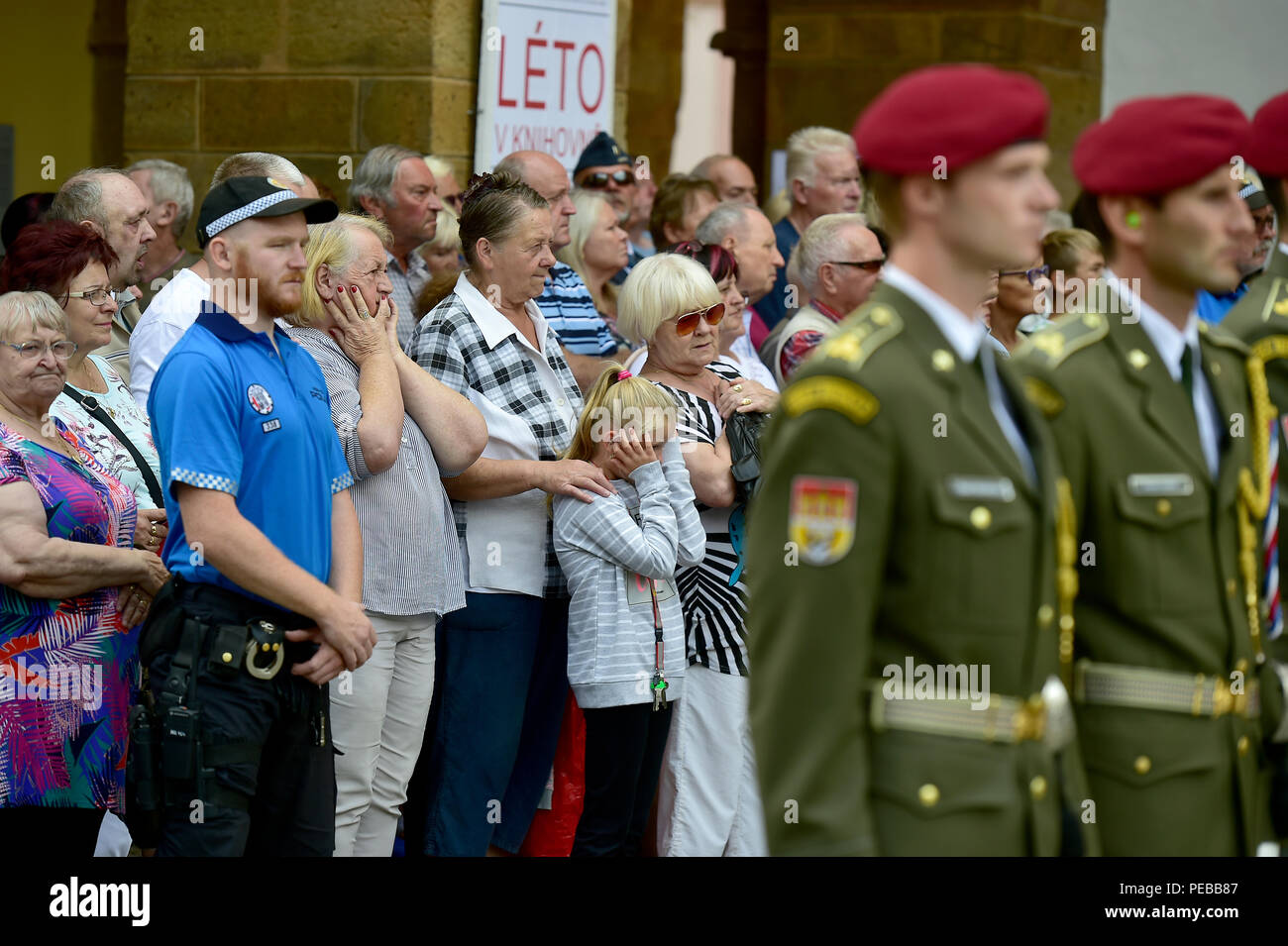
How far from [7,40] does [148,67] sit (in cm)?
185

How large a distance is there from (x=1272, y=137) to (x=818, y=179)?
4.38m

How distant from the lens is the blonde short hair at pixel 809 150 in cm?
800

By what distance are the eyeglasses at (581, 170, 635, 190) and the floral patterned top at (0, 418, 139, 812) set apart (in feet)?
11.1

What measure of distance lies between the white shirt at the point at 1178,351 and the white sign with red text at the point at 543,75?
4.54m

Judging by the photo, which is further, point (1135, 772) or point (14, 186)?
point (14, 186)

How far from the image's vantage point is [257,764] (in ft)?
12.6

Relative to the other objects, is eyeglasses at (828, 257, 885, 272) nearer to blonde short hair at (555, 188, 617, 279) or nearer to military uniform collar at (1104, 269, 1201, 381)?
Result: blonde short hair at (555, 188, 617, 279)

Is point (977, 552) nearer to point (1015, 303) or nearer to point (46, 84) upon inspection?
point (1015, 303)

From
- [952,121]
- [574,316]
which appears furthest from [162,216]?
[952,121]

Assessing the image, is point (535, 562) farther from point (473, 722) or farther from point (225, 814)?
point (225, 814)

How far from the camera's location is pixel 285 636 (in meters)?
3.86

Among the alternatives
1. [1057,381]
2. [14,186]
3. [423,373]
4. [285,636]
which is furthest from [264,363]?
[14,186]

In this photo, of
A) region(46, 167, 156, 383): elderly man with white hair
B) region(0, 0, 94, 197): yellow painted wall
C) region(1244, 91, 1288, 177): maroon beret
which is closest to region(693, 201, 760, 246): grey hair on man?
region(46, 167, 156, 383): elderly man with white hair

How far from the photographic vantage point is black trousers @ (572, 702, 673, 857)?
16.0 ft
